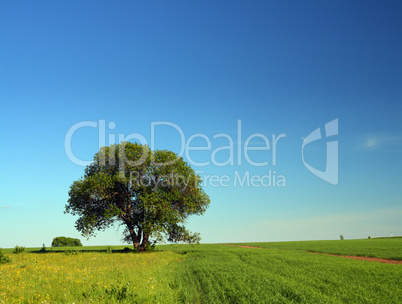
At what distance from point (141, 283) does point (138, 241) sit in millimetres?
31217

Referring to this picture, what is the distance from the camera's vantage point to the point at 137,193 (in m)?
46.8

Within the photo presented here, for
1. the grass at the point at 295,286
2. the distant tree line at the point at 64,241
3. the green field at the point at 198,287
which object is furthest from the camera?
the distant tree line at the point at 64,241

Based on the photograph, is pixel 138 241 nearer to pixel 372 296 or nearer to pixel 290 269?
pixel 290 269

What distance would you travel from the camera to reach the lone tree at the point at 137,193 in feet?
145

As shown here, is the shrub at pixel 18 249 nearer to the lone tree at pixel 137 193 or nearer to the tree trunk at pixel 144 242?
the lone tree at pixel 137 193

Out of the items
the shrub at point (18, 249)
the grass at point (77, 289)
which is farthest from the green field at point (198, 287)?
the shrub at point (18, 249)

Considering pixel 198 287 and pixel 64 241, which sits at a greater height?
pixel 198 287

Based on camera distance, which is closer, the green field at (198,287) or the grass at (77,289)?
the grass at (77,289)

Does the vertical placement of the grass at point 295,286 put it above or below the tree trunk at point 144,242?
above

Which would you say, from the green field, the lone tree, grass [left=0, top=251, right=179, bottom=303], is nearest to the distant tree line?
the lone tree

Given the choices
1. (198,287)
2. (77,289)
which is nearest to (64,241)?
(198,287)

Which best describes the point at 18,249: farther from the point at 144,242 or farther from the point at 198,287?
the point at 198,287

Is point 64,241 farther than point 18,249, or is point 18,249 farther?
point 64,241

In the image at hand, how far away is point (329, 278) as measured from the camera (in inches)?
821
